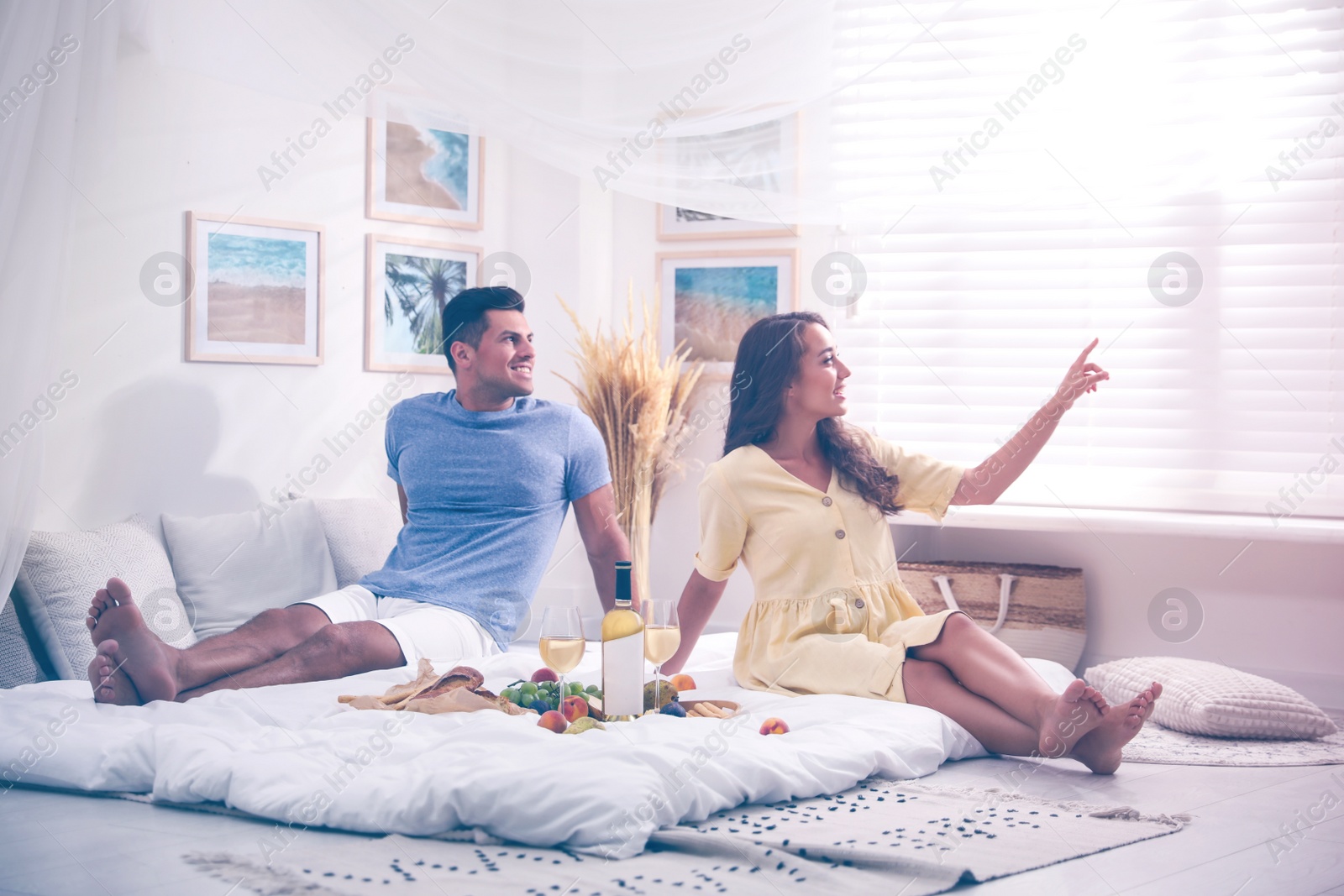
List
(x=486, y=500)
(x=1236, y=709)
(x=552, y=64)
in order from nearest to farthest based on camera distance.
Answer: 1. (x=552, y=64)
2. (x=1236, y=709)
3. (x=486, y=500)

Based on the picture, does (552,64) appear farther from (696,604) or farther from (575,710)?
(575,710)

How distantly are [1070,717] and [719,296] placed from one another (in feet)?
8.74

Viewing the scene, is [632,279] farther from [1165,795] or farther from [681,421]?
[1165,795]

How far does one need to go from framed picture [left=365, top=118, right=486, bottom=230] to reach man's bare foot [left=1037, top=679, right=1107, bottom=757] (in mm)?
2910

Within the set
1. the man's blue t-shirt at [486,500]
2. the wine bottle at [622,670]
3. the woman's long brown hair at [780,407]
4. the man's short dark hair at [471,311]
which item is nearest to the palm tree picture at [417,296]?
the man's short dark hair at [471,311]

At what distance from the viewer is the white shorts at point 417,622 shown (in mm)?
2725

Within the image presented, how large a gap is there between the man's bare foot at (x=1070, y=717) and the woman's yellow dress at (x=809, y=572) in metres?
0.35

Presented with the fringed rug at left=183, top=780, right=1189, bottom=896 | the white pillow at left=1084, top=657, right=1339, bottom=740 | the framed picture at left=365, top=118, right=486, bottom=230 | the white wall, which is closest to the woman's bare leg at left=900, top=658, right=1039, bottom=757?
the fringed rug at left=183, top=780, right=1189, bottom=896

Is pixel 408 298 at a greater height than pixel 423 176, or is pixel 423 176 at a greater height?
pixel 423 176

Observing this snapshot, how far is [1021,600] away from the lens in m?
3.90

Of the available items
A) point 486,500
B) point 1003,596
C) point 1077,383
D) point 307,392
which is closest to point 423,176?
point 307,392

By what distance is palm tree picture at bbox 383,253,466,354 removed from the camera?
4.22 meters

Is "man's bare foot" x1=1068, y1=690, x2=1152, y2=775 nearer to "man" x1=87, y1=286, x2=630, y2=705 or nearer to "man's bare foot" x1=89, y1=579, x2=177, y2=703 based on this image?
"man" x1=87, y1=286, x2=630, y2=705

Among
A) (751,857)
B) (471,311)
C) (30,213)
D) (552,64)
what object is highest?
(552,64)
